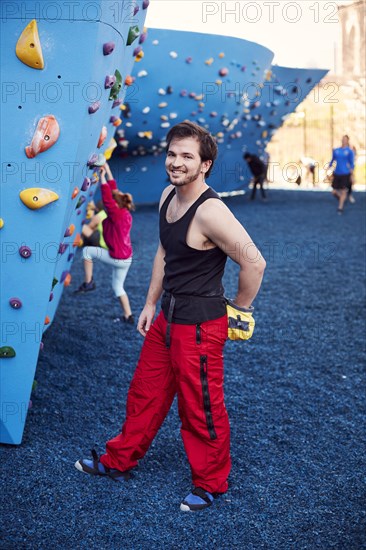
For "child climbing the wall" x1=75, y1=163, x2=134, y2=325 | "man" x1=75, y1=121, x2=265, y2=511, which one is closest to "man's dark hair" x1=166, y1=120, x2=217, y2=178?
"man" x1=75, y1=121, x2=265, y2=511

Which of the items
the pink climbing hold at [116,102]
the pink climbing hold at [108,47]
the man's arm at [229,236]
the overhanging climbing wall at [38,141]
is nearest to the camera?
the man's arm at [229,236]

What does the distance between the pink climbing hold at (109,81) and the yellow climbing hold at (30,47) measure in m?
0.43

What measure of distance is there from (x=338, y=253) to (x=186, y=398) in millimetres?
7495

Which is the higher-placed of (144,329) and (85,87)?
(85,87)

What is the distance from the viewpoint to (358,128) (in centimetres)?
2820

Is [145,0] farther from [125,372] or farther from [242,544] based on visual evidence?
[242,544]

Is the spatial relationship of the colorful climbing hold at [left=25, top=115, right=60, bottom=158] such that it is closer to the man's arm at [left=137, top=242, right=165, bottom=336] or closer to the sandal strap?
the man's arm at [left=137, top=242, right=165, bottom=336]

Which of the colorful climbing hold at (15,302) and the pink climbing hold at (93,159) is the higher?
the pink climbing hold at (93,159)

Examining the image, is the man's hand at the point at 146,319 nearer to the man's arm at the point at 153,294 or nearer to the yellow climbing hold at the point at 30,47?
the man's arm at the point at 153,294

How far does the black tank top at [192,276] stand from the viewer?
10.1 feet

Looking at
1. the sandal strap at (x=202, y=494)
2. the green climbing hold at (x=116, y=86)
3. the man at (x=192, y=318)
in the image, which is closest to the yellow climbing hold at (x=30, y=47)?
the green climbing hold at (x=116, y=86)

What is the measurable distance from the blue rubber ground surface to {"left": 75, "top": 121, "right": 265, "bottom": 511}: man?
0.21 m

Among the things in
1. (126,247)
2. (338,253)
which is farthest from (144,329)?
(338,253)

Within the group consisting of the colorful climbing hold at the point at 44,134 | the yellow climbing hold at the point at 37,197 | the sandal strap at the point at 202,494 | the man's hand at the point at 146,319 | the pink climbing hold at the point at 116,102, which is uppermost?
the pink climbing hold at the point at 116,102
